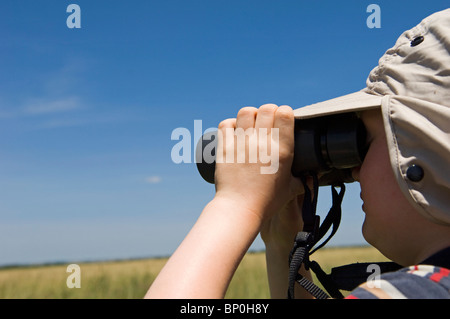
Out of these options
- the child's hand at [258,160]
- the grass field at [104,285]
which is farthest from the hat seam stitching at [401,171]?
the grass field at [104,285]

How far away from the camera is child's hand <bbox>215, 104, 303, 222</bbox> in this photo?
984 millimetres

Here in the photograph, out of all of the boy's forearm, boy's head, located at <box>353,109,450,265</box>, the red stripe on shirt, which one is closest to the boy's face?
boy's head, located at <box>353,109,450,265</box>

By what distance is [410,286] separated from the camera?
762 millimetres

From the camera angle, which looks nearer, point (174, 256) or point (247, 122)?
point (174, 256)

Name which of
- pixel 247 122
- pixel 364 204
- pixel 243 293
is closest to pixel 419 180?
pixel 364 204

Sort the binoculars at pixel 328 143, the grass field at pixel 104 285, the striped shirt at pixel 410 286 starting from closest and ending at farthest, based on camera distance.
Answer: the striped shirt at pixel 410 286
the binoculars at pixel 328 143
the grass field at pixel 104 285

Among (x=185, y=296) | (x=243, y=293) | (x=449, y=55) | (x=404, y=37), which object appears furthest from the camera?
(x=243, y=293)

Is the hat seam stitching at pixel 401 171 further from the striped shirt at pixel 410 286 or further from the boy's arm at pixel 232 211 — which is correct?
the boy's arm at pixel 232 211

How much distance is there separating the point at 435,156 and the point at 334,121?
29 cm

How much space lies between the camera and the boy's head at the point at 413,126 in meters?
0.88

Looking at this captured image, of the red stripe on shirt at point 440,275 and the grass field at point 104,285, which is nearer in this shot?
the red stripe on shirt at point 440,275

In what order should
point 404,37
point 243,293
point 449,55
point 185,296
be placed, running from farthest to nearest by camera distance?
point 243,293
point 404,37
point 449,55
point 185,296
